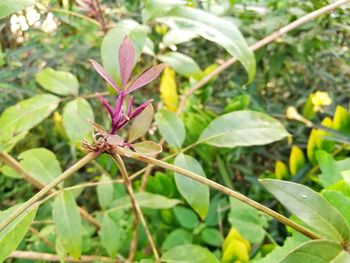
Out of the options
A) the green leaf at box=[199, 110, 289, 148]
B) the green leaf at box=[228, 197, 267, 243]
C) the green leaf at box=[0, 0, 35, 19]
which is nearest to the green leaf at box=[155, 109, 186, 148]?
the green leaf at box=[199, 110, 289, 148]

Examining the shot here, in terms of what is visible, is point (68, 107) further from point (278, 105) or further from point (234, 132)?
point (278, 105)

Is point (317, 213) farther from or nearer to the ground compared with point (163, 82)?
farther from the ground

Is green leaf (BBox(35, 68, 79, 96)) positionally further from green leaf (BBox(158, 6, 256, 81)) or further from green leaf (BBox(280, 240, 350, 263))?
green leaf (BBox(280, 240, 350, 263))

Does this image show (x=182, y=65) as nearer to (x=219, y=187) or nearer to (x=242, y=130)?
(x=242, y=130)

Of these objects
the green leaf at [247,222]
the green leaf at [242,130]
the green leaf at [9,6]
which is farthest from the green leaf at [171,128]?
the green leaf at [9,6]

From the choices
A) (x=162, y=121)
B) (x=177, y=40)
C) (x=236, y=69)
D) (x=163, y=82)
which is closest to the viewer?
(x=162, y=121)

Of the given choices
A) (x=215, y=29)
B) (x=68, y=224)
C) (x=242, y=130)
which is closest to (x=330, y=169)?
(x=242, y=130)

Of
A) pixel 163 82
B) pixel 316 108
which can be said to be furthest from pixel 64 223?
pixel 316 108
